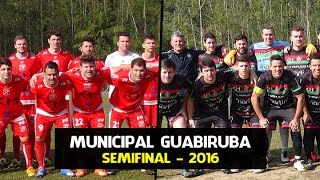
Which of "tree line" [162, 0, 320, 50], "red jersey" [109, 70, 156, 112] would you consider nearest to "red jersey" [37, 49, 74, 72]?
"red jersey" [109, 70, 156, 112]

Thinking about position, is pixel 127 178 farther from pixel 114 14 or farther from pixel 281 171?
pixel 114 14

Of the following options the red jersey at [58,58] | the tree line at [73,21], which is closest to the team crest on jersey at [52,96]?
the red jersey at [58,58]

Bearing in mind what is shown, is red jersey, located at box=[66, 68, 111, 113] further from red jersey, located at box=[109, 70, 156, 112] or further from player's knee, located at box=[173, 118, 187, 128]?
player's knee, located at box=[173, 118, 187, 128]

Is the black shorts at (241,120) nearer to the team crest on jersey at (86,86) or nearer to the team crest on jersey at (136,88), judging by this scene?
the team crest on jersey at (136,88)

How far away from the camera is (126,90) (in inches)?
206

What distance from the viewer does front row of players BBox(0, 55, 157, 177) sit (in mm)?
5035

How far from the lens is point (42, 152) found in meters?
5.11

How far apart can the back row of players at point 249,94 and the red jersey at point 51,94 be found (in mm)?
1144

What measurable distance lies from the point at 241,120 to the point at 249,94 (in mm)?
361

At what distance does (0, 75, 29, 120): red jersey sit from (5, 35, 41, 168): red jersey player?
0.16 meters

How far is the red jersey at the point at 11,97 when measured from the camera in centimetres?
514

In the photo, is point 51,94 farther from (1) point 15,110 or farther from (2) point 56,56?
(2) point 56,56

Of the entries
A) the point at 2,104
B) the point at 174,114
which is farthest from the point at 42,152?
the point at 174,114

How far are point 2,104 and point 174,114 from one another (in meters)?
2.06
